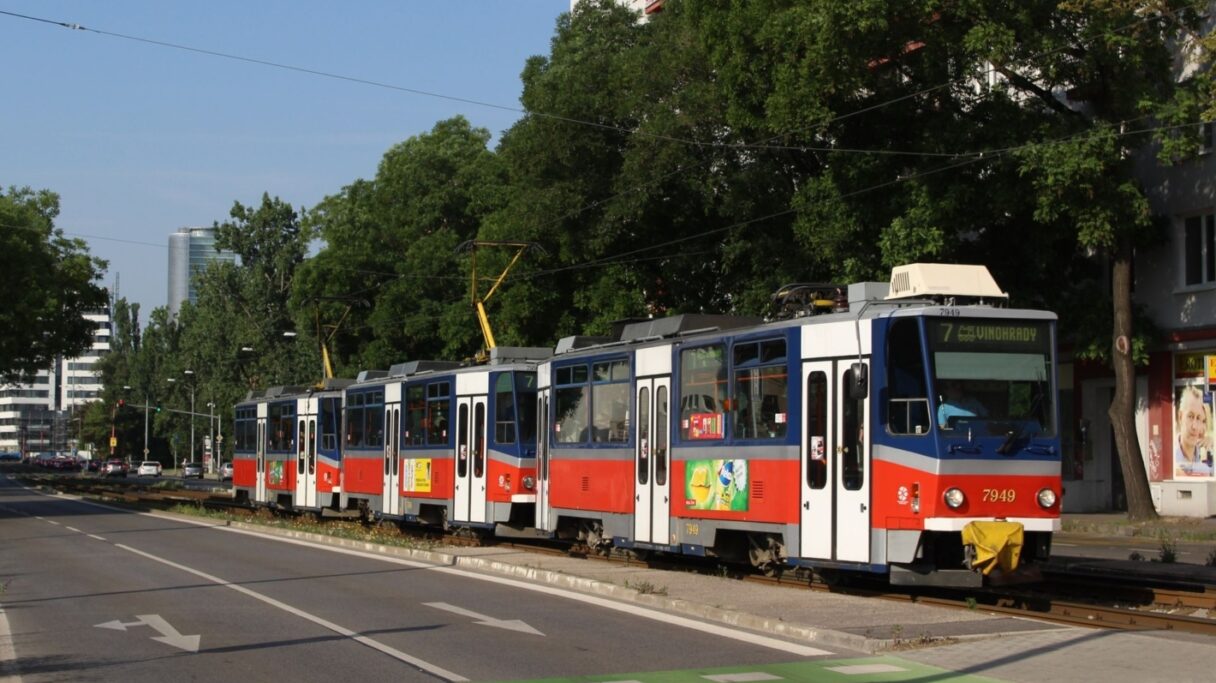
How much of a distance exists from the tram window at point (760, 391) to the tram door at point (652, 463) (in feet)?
6.58

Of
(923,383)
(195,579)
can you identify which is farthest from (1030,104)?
(195,579)

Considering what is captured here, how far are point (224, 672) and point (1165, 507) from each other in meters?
28.1

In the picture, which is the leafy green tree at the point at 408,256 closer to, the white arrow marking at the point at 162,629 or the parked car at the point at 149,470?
the white arrow marking at the point at 162,629

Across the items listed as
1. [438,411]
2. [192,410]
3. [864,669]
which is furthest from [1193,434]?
[192,410]

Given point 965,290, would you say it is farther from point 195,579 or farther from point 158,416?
point 158,416

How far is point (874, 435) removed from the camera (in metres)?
15.5

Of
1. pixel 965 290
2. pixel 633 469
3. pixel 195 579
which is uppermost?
pixel 965 290

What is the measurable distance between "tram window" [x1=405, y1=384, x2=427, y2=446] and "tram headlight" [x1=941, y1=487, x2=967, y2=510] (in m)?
16.2

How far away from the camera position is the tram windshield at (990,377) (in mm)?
15164

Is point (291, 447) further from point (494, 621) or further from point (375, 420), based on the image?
point (494, 621)

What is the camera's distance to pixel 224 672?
11273mm

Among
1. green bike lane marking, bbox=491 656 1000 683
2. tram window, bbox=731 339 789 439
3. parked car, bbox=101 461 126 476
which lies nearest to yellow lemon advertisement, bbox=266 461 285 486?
tram window, bbox=731 339 789 439

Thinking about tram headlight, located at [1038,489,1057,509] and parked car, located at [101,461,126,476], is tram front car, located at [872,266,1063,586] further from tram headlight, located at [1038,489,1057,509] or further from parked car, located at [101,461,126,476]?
parked car, located at [101,461,126,476]

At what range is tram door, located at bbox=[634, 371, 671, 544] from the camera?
785 inches
